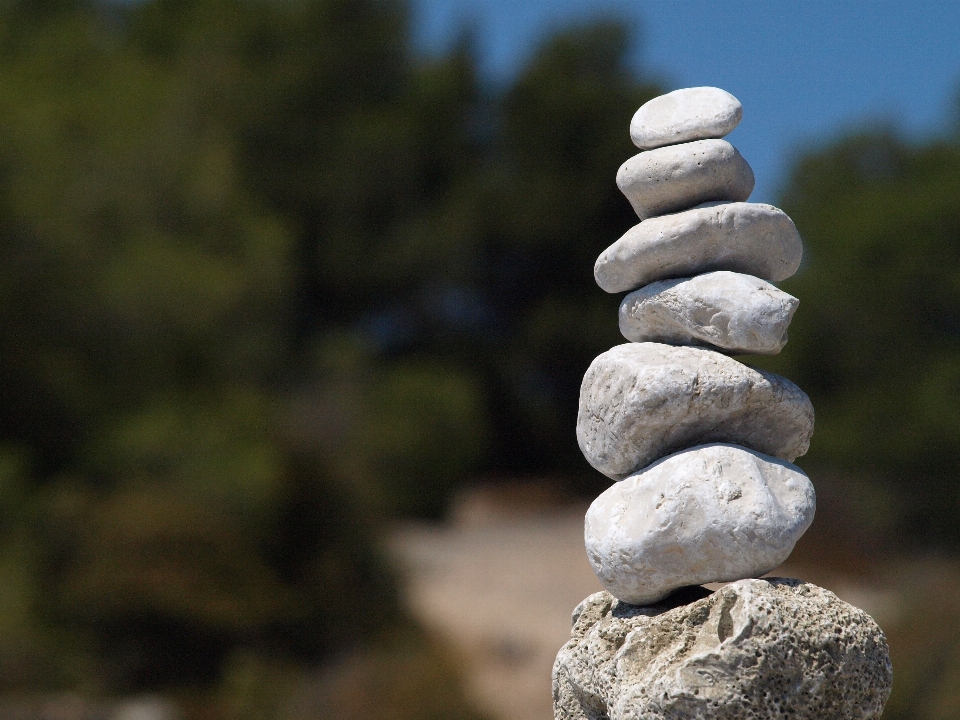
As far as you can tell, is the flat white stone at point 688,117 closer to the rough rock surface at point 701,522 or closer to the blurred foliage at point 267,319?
the rough rock surface at point 701,522

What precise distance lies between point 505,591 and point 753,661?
37.3ft

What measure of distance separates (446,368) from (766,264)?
14.5 m

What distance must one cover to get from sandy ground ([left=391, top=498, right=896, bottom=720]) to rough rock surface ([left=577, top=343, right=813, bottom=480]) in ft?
21.9

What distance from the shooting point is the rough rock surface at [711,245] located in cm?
307

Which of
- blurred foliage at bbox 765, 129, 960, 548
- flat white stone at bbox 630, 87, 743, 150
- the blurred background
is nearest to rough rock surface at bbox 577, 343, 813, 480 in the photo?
flat white stone at bbox 630, 87, 743, 150

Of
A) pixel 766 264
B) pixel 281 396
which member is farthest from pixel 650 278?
pixel 281 396

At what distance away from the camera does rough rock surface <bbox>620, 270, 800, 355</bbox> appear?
9.80 feet

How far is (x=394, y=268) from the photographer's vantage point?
17781 mm

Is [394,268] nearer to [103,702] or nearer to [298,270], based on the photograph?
[298,270]

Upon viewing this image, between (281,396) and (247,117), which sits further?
(247,117)

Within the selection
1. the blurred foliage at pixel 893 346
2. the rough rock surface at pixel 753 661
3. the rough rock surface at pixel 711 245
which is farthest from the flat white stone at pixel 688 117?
the blurred foliage at pixel 893 346

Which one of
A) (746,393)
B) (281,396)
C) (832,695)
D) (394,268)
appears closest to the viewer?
(832,695)

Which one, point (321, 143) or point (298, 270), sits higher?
point (321, 143)

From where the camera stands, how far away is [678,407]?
2.97m
